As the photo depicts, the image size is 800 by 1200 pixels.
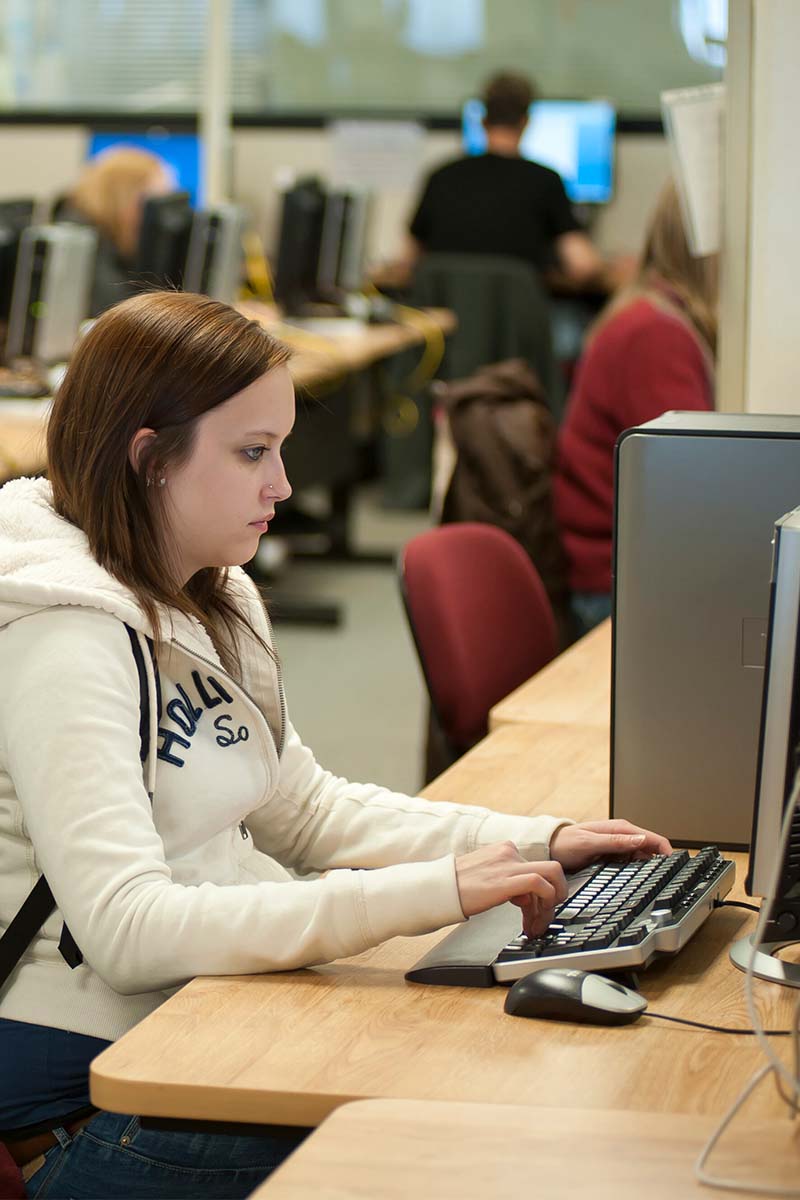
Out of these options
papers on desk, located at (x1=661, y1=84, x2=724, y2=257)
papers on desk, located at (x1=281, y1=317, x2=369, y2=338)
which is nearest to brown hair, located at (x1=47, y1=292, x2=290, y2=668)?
papers on desk, located at (x1=661, y1=84, x2=724, y2=257)

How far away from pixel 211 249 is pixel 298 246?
1098 millimetres

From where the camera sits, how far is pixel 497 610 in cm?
241

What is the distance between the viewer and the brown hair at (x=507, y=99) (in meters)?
6.36

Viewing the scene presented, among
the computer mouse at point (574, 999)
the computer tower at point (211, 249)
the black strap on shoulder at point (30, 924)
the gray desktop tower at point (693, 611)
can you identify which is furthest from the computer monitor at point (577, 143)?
the computer mouse at point (574, 999)

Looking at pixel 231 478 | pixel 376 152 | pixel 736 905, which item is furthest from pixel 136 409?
pixel 376 152

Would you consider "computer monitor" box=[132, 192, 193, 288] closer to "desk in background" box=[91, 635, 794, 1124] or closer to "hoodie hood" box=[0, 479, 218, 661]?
"hoodie hood" box=[0, 479, 218, 661]

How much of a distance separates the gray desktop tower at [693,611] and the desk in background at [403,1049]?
0.25 m

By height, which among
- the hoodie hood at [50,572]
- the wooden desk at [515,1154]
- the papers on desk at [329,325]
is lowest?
the wooden desk at [515,1154]

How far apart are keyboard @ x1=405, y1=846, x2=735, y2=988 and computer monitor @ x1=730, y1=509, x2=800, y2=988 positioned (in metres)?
0.07

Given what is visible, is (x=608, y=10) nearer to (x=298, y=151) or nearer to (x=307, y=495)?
(x=298, y=151)

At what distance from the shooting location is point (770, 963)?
129cm

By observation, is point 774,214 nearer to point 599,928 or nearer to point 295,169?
point 599,928

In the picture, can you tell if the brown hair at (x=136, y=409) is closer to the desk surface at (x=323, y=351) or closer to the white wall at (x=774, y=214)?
the white wall at (x=774, y=214)

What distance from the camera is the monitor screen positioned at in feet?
3.88
